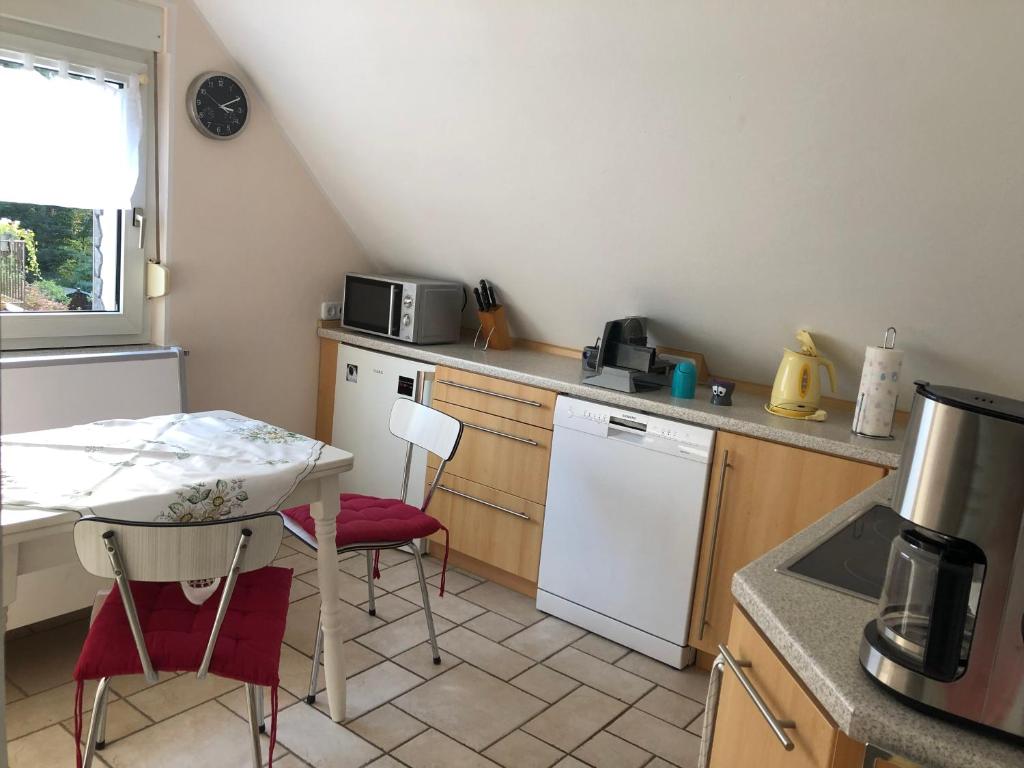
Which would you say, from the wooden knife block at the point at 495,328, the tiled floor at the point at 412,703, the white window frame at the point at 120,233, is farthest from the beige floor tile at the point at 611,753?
the white window frame at the point at 120,233

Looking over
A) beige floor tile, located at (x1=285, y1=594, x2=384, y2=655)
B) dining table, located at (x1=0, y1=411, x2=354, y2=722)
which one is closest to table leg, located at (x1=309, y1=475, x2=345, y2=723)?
dining table, located at (x1=0, y1=411, x2=354, y2=722)

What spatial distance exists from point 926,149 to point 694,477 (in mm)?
1223

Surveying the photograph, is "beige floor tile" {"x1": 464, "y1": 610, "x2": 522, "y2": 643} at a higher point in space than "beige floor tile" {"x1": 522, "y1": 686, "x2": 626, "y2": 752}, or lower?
higher

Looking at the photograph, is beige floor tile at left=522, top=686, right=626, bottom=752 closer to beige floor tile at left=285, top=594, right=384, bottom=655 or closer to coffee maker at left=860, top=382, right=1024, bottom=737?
beige floor tile at left=285, top=594, right=384, bottom=655

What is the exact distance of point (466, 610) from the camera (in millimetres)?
3338

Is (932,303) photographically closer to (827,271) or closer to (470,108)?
(827,271)

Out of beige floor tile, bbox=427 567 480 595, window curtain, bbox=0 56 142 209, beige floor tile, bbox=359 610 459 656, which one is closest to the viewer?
window curtain, bbox=0 56 142 209

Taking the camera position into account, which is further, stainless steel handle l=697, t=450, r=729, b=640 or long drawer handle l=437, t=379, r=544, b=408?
long drawer handle l=437, t=379, r=544, b=408

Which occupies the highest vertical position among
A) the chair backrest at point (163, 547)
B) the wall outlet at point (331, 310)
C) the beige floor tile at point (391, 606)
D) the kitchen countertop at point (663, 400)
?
the wall outlet at point (331, 310)

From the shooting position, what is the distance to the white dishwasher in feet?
9.74

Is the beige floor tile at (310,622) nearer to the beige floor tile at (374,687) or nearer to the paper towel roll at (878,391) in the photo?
the beige floor tile at (374,687)

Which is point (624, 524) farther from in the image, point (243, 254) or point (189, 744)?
point (243, 254)

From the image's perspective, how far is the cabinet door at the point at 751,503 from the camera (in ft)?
8.84

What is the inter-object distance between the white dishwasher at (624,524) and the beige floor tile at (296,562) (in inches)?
38.1
